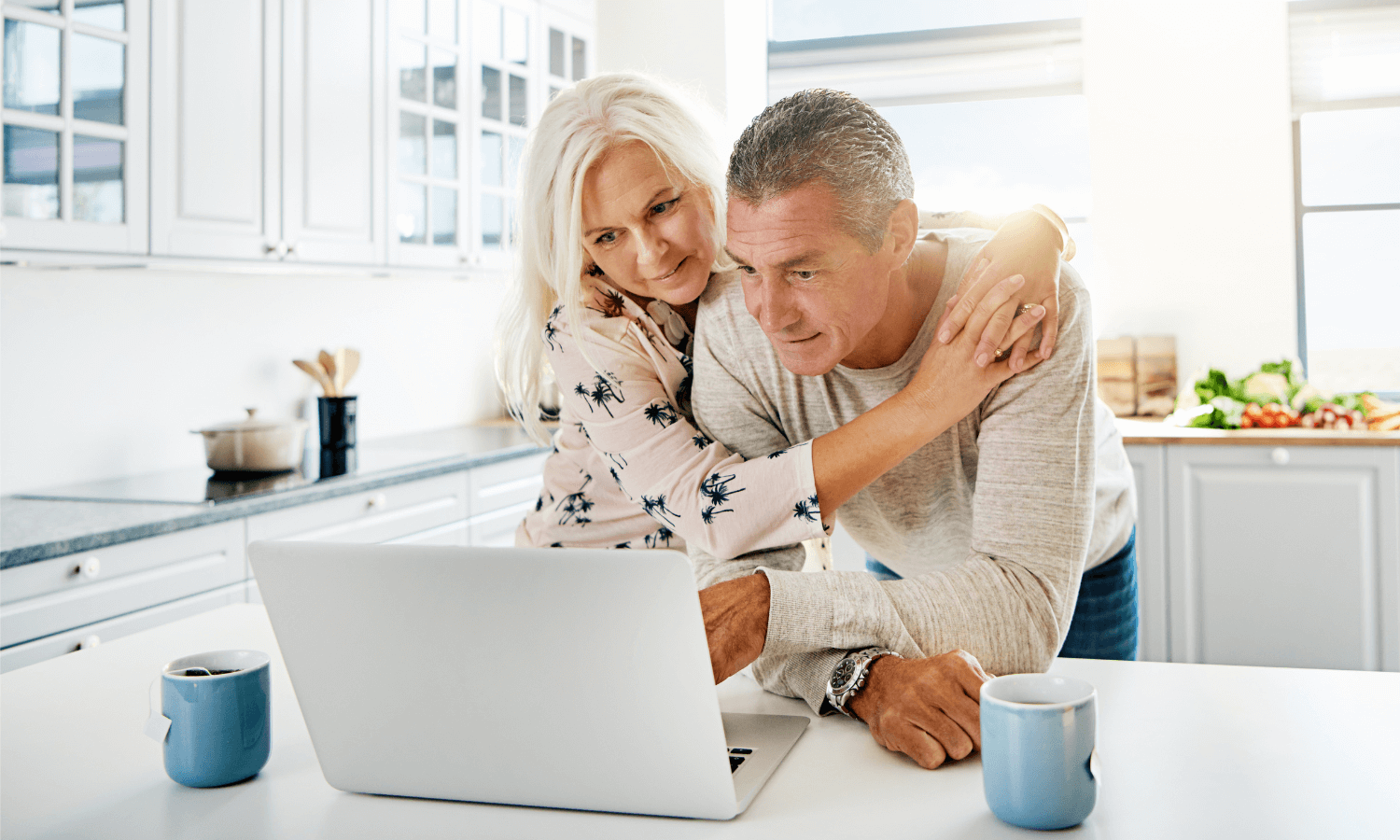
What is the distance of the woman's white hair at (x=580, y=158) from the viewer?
132 cm

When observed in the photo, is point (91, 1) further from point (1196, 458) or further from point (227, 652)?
point (1196, 458)

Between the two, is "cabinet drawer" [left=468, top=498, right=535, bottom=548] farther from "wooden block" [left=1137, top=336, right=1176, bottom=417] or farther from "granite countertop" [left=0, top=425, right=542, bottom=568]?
"wooden block" [left=1137, top=336, right=1176, bottom=417]

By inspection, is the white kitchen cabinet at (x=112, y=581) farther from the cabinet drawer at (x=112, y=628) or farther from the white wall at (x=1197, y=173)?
the white wall at (x=1197, y=173)

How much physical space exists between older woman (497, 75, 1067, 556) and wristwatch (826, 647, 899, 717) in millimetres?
166

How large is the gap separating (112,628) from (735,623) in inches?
64.9

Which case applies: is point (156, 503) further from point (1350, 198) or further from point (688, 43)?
point (1350, 198)

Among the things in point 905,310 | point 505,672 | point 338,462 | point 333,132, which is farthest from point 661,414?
point 333,132

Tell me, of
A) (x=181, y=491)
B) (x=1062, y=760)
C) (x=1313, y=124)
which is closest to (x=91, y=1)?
(x=181, y=491)

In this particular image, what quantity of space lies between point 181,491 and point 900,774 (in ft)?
7.10

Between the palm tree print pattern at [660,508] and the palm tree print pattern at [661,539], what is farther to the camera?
the palm tree print pattern at [661,539]

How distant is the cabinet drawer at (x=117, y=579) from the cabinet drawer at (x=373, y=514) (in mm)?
87

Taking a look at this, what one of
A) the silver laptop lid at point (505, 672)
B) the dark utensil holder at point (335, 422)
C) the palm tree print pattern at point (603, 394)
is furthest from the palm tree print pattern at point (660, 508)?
the dark utensil holder at point (335, 422)

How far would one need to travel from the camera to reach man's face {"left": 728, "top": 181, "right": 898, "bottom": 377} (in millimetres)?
1081

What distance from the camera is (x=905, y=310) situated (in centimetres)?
125
